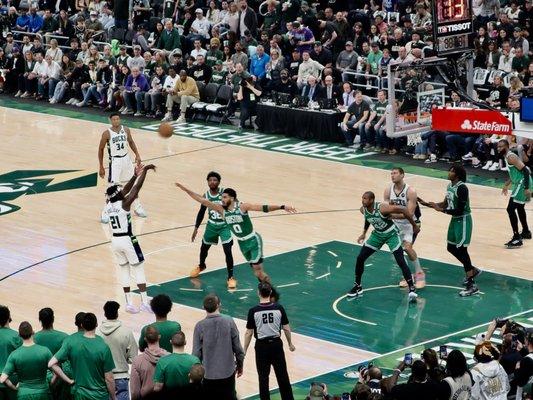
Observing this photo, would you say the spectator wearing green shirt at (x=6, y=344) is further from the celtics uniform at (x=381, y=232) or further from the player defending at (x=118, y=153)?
the player defending at (x=118, y=153)

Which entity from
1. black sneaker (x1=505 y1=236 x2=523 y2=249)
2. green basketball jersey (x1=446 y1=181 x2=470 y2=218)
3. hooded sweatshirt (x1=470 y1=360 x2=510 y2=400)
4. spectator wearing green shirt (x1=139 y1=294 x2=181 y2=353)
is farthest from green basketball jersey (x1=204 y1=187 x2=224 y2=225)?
hooded sweatshirt (x1=470 y1=360 x2=510 y2=400)

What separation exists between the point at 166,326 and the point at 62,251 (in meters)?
8.78

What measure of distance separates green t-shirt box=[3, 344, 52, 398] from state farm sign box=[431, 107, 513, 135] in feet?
28.8

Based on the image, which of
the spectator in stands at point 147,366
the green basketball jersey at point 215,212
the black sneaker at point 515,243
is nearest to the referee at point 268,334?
the spectator in stands at point 147,366

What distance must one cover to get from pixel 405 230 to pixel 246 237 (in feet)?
7.79

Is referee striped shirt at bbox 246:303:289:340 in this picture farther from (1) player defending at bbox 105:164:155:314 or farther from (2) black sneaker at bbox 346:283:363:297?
(2) black sneaker at bbox 346:283:363:297

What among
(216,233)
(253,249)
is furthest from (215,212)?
(253,249)

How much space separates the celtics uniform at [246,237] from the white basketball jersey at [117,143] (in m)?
5.03

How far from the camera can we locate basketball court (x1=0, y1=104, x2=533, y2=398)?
57.0 ft

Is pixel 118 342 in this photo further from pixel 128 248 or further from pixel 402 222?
pixel 402 222

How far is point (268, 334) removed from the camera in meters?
13.8

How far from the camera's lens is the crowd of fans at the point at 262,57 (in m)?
28.4

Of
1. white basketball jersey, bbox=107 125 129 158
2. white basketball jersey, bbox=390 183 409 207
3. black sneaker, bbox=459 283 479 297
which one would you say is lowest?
black sneaker, bbox=459 283 479 297

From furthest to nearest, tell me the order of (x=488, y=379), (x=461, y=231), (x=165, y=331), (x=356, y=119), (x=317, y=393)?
(x=356, y=119) → (x=461, y=231) → (x=165, y=331) → (x=317, y=393) → (x=488, y=379)
